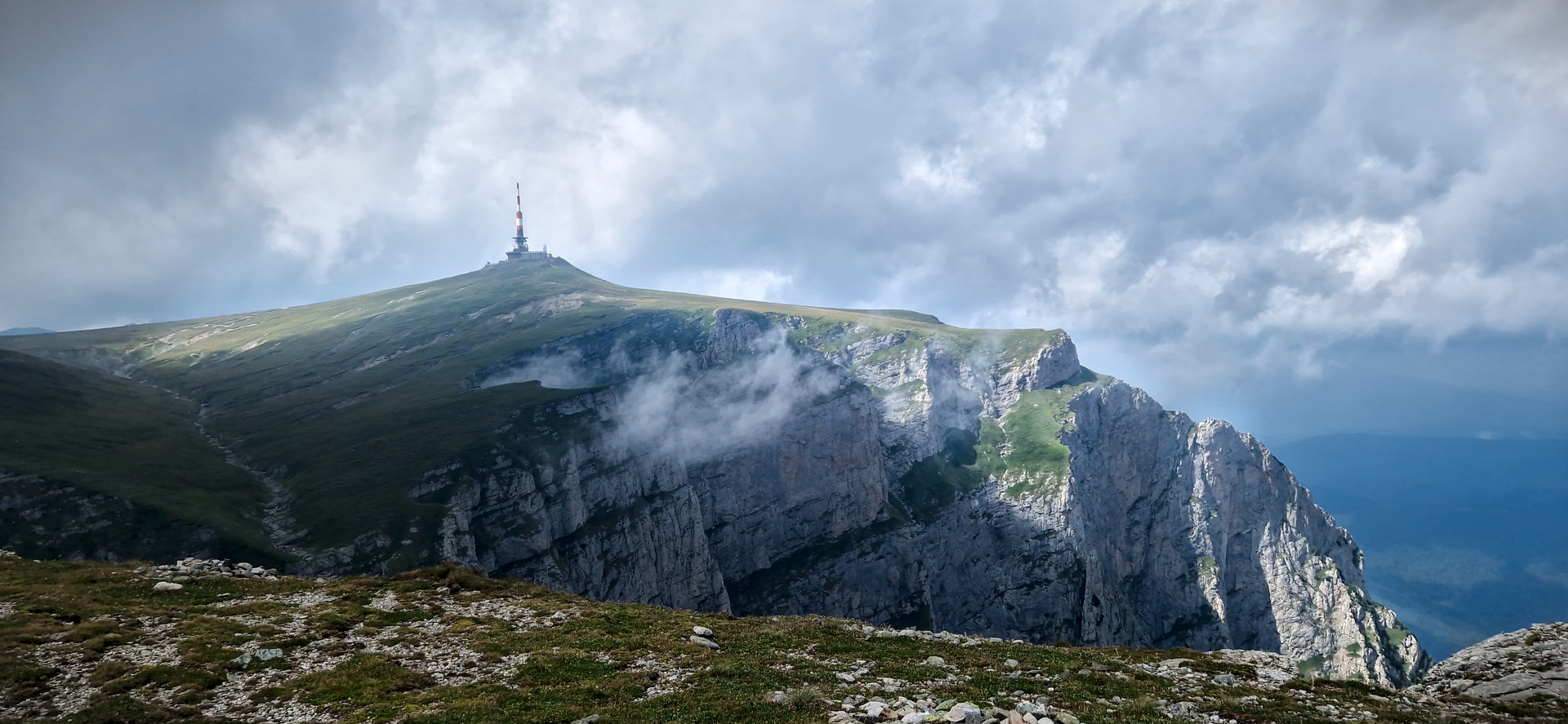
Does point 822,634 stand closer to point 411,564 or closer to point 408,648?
point 408,648

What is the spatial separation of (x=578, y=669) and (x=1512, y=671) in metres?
49.9

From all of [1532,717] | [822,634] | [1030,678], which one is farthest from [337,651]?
[1532,717]

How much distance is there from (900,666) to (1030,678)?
6083mm

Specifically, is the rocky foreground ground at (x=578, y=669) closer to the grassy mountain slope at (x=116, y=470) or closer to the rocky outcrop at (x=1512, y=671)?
the rocky outcrop at (x=1512, y=671)

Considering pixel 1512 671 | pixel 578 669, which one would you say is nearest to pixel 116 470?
pixel 578 669

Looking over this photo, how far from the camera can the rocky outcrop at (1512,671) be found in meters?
34.6

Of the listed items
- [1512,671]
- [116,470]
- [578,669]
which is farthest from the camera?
[116,470]

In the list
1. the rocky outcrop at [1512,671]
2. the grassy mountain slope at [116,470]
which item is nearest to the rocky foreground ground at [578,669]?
the rocky outcrop at [1512,671]

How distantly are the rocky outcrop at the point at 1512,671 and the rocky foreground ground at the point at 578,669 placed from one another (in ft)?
0.56

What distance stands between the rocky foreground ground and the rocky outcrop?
17cm

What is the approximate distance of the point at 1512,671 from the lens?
38906 mm

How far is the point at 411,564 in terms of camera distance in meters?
139

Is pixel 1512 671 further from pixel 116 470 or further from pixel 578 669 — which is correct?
pixel 116 470

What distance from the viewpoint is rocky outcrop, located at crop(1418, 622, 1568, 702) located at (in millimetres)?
34625
